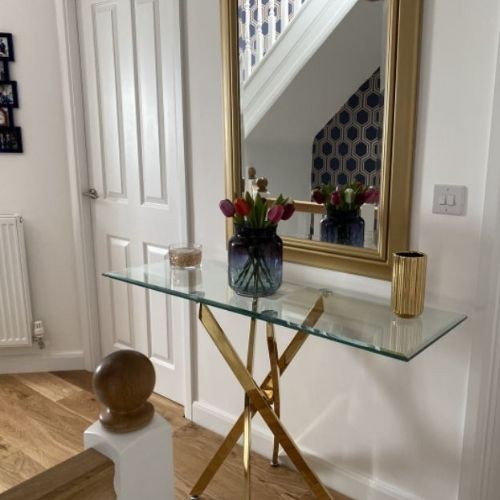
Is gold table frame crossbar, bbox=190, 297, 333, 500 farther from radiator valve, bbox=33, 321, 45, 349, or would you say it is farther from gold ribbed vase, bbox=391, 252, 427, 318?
radiator valve, bbox=33, 321, 45, 349

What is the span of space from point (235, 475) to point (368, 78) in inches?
62.3

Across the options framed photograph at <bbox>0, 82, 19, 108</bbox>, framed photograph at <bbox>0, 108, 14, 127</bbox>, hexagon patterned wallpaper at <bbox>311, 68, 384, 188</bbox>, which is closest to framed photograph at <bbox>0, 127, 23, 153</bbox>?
framed photograph at <bbox>0, 108, 14, 127</bbox>

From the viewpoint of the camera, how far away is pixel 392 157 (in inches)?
65.3

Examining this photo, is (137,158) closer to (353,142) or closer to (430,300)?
(353,142)

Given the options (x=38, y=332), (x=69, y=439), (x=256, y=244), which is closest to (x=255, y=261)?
(x=256, y=244)

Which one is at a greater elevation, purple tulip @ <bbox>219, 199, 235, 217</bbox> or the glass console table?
purple tulip @ <bbox>219, 199, 235, 217</bbox>

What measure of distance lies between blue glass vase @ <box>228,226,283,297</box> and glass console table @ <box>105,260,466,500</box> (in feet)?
0.13

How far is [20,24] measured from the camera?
269 centimetres

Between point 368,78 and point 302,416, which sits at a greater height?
point 368,78

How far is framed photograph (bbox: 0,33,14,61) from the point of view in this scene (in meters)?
2.67

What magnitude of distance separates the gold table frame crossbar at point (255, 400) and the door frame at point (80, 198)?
582 millimetres

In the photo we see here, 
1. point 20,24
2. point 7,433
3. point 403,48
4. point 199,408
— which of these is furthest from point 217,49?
point 7,433

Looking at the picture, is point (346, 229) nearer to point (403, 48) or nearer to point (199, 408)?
point (403, 48)

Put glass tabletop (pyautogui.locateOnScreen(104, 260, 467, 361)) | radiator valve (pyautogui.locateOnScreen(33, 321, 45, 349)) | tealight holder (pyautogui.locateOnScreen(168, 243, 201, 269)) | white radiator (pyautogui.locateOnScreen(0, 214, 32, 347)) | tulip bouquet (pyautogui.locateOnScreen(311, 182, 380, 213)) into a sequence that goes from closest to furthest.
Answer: glass tabletop (pyautogui.locateOnScreen(104, 260, 467, 361)) < tulip bouquet (pyautogui.locateOnScreen(311, 182, 380, 213)) < tealight holder (pyautogui.locateOnScreen(168, 243, 201, 269)) < white radiator (pyautogui.locateOnScreen(0, 214, 32, 347)) < radiator valve (pyautogui.locateOnScreen(33, 321, 45, 349))
